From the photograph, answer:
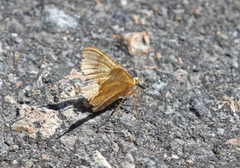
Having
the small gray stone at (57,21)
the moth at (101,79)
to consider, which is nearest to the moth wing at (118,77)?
the moth at (101,79)

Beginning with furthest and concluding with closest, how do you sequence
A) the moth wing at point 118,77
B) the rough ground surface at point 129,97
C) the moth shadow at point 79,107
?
1. the moth shadow at point 79,107
2. the moth wing at point 118,77
3. the rough ground surface at point 129,97

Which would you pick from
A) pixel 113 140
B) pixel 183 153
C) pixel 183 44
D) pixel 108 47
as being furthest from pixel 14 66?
pixel 183 44

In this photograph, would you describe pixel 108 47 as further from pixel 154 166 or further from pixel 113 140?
pixel 154 166

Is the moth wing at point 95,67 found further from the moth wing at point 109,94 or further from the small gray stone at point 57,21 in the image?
the small gray stone at point 57,21

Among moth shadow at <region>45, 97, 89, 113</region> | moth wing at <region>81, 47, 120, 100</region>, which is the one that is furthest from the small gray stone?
moth shadow at <region>45, 97, 89, 113</region>

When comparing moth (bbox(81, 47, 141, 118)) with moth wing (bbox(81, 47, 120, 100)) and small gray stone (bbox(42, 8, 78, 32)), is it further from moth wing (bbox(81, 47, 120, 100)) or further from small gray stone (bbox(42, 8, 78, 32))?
small gray stone (bbox(42, 8, 78, 32))

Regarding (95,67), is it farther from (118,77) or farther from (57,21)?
(57,21)
